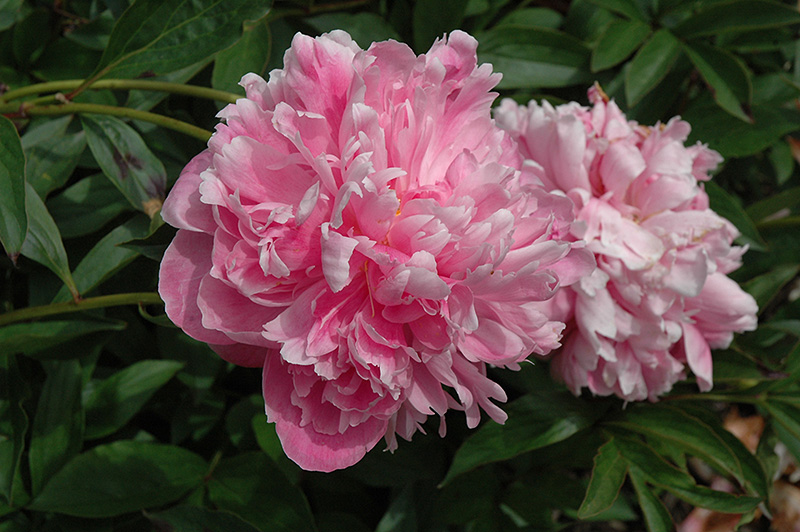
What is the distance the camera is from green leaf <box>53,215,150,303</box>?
653 mm

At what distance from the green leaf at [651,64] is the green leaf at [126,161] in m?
0.63

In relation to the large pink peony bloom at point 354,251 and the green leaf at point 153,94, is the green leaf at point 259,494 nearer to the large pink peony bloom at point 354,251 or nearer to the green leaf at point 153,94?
the large pink peony bloom at point 354,251

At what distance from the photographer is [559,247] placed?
0.50 meters

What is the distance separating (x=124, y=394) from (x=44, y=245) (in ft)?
0.84

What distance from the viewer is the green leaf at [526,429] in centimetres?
77

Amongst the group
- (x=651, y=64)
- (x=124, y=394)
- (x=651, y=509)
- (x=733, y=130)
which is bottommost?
(x=651, y=509)

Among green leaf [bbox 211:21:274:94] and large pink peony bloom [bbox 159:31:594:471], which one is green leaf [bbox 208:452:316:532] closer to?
large pink peony bloom [bbox 159:31:594:471]

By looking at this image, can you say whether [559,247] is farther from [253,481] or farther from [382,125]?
[253,481]

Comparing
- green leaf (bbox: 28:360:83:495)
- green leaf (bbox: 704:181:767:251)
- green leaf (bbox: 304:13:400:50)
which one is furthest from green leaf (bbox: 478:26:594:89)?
green leaf (bbox: 28:360:83:495)

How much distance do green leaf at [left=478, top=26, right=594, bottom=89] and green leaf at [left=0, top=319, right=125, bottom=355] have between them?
636 mm

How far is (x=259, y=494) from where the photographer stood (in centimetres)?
77

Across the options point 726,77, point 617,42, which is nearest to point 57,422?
point 617,42

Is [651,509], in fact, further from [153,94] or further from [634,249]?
[153,94]

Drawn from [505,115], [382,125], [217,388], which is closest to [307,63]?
[382,125]
